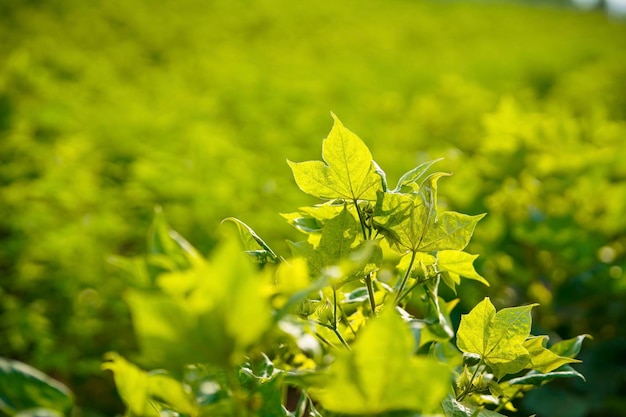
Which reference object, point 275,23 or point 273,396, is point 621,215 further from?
point 275,23

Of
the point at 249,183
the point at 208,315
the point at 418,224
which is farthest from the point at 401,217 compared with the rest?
the point at 249,183

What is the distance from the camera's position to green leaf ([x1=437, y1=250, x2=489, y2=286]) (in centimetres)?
63

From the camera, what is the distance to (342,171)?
591 millimetres

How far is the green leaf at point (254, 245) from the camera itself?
23.4 inches

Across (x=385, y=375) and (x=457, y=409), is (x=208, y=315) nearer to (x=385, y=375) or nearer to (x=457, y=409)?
(x=385, y=375)

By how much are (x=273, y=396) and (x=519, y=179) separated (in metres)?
1.83

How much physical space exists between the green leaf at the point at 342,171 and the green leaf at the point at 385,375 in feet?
0.69

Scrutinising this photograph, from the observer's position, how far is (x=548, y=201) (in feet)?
6.64

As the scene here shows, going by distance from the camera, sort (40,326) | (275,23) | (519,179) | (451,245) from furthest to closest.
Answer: (275,23)
(519,179)
(40,326)
(451,245)

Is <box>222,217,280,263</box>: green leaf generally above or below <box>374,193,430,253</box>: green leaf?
below

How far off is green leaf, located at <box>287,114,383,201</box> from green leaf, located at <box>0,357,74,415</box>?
0.29 metres

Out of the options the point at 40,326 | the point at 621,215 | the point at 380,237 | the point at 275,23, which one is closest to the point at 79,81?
the point at 40,326

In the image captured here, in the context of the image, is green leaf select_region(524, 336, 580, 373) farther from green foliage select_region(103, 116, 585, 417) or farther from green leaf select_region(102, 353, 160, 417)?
green leaf select_region(102, 353, 160, 417)

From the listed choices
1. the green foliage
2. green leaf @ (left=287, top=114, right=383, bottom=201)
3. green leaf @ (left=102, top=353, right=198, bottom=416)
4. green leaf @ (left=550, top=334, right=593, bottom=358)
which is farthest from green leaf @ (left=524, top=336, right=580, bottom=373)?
green leaf @ (left=102, top=353, right=198, bottom=416)
